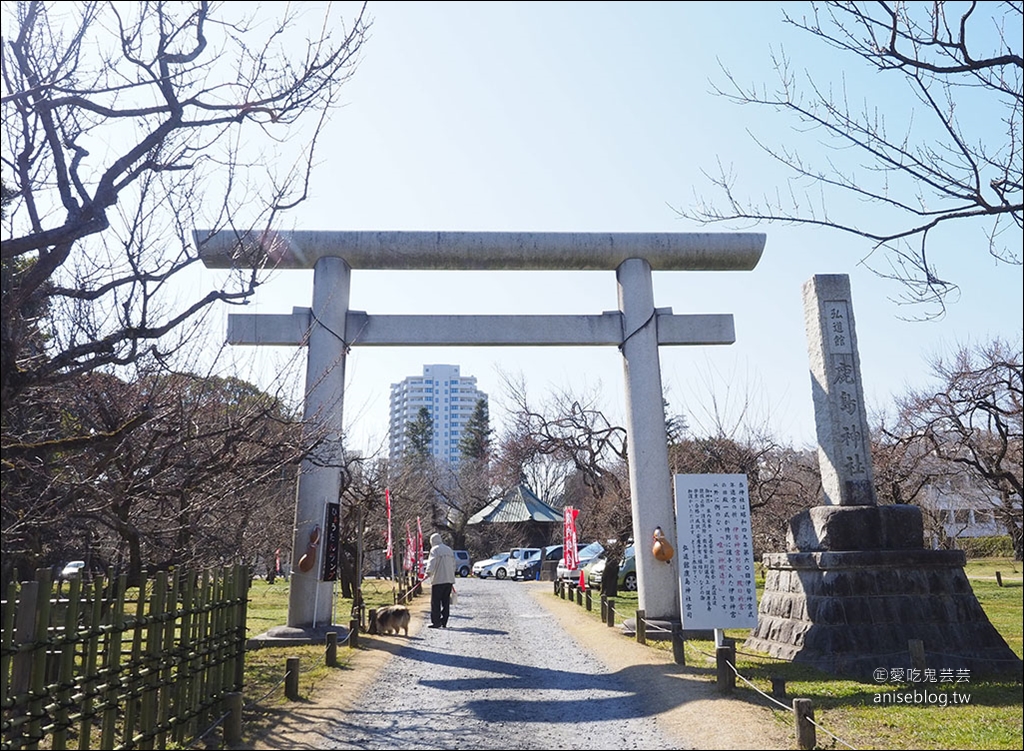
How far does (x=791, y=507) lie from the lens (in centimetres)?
1909

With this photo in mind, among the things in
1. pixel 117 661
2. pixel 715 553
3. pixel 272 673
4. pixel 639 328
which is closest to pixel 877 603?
pixel 715 553

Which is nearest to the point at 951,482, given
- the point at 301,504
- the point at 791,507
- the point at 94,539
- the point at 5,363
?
the point at 791,507

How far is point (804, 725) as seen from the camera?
523 cm

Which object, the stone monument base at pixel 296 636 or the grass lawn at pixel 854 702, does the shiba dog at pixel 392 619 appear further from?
the grass lawn at pixel 854 702

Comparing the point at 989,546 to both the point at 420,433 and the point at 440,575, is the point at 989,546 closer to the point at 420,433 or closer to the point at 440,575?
the point at 440,575

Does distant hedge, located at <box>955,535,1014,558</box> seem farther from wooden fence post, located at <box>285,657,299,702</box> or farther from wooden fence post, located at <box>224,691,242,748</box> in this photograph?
wooden fence post, located at <box>224,691,242,748</box>

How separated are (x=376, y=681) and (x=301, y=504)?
11.5ft

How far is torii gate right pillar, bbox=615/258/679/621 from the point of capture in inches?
439

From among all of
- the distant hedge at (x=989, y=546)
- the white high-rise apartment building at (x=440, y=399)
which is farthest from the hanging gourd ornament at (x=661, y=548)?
the white high-rise apartment building at (x=440, y=399)

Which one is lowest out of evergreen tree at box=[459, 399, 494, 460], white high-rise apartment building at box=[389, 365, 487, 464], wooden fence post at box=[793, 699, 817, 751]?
wooden fence post at box=[793, 699, 817, 751]

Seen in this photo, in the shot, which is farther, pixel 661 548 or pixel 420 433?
pixel 420 433

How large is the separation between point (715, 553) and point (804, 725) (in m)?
3.82

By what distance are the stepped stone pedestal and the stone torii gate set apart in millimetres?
2483

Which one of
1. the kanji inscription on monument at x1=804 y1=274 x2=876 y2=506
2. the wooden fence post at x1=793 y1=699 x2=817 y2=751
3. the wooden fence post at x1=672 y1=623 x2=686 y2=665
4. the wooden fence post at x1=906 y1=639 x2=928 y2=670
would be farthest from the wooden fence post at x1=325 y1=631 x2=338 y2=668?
the kanji inscription on monument at x1=804 y1=274 x2=876 y2=506
